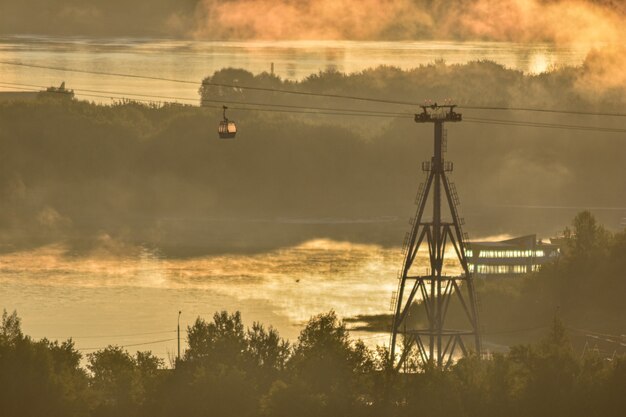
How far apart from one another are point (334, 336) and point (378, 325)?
40.1 m

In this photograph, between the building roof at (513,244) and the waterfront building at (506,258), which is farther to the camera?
the building roof at (513,244)

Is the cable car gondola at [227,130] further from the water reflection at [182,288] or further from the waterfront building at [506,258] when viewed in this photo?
the waterfront building at [506,258]

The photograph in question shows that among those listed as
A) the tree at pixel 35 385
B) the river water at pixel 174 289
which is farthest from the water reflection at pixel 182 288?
the tree at pixel 35 385

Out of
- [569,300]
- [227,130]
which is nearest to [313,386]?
[227,130]

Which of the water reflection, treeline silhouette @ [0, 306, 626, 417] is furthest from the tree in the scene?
the water reflection

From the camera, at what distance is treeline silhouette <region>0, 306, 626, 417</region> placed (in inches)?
2466

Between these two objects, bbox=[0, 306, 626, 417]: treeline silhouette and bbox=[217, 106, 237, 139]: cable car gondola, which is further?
bbox=[217, 106, 237, 139]: cable car gondola

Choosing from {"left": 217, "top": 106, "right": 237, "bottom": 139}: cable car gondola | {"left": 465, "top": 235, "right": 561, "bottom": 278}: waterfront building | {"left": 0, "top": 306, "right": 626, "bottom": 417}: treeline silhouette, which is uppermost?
{"left": 217, "top": 106, "right": 237, "bottom": 139}: cable car gondola

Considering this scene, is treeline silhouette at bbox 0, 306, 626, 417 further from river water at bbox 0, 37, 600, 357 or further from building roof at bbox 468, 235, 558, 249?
building roof at bbox 468, 235, 558, 249

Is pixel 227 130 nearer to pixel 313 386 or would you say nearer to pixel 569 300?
pixel 313 386

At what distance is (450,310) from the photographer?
333 ft

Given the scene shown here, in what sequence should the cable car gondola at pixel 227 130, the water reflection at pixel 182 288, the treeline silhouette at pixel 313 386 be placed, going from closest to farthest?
the treeline silhouette at pixel 313 386 < the cable car gondola at pixel 227 130 < the water reflection at pixel 182 288

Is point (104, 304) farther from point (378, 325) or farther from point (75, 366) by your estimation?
point (75, 366)

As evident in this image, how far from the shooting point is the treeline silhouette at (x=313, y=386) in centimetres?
6262
